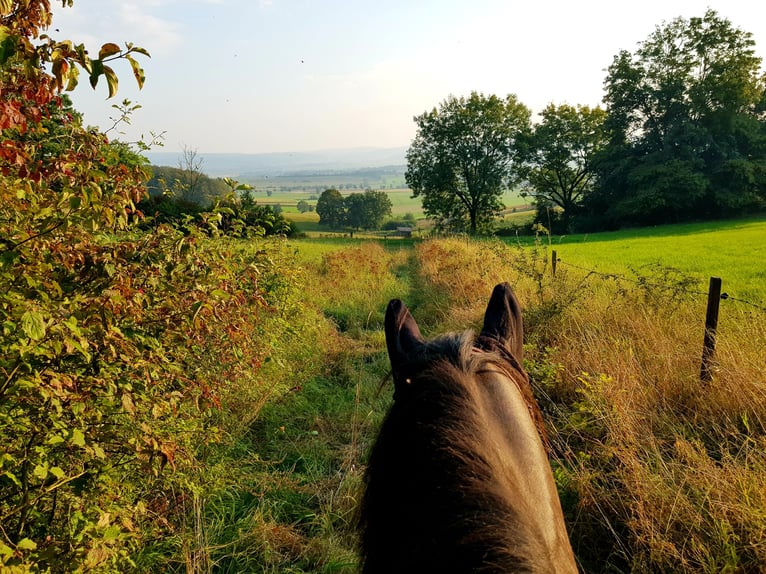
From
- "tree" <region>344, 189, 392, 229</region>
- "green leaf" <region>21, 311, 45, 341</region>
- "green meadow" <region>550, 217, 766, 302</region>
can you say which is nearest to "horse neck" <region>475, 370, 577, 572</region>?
"green leaf" <region>21, 311, 45, 341</region>

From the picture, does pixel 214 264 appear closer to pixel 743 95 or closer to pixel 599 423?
pixel 599 423

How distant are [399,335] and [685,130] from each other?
38674mm

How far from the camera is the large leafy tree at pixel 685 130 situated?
30234 mm

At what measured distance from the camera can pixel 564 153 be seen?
3978 cm

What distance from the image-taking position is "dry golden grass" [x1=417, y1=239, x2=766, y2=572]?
2.52m

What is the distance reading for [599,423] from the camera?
353cm

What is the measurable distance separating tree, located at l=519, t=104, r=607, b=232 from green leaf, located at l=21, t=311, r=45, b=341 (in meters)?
40.5

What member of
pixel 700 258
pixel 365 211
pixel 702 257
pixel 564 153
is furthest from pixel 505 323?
pixel 365 211

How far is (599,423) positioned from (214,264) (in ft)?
10.00

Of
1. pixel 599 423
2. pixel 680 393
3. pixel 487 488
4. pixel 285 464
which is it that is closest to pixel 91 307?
pixel 487 488

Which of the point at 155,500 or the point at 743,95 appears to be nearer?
the point at 155,500

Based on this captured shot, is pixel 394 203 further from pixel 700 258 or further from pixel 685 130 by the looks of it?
pixel 700 258

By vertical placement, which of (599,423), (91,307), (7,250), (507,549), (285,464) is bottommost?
(285,464)

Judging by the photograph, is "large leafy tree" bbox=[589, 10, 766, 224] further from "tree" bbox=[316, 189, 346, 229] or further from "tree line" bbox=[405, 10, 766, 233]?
"tree" bbox=[316, 189, 346, 229]
